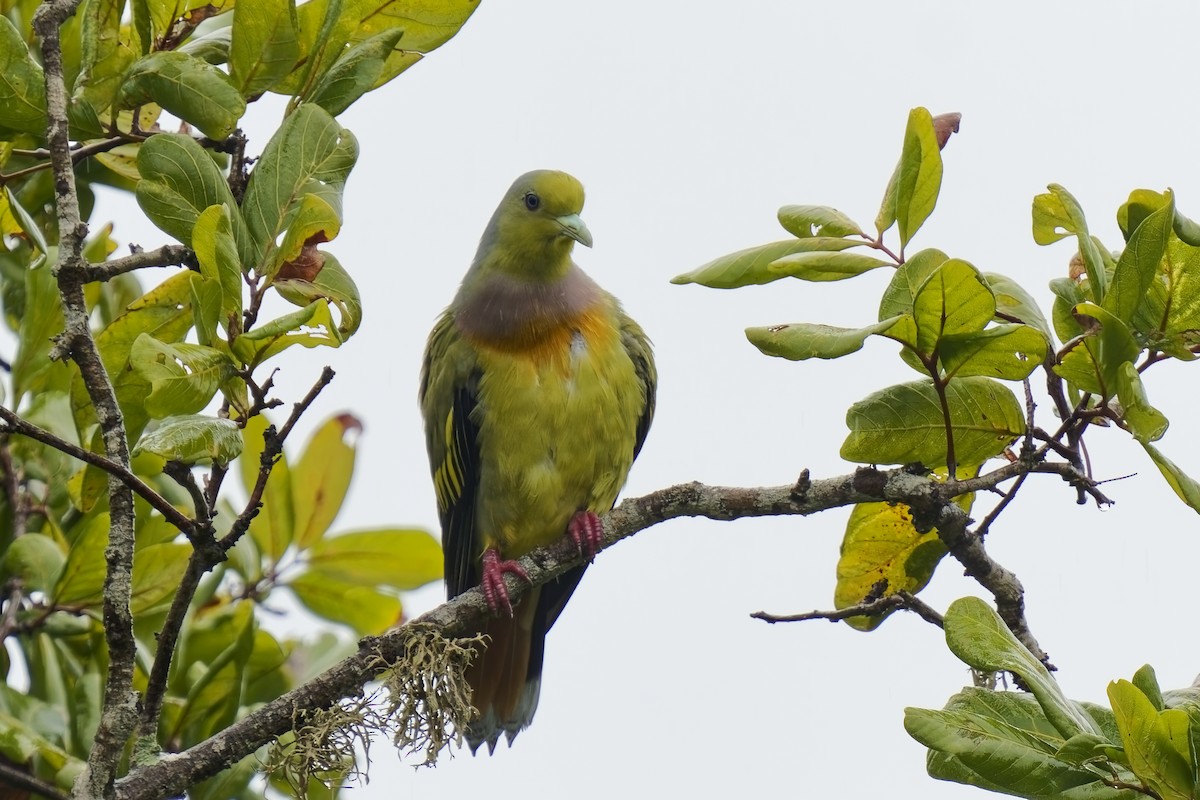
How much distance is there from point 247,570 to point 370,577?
1.23 feet

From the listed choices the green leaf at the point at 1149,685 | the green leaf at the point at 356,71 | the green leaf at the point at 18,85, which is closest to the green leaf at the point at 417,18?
the green leaf at the point at 356,71

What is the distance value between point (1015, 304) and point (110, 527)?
172 centimetres

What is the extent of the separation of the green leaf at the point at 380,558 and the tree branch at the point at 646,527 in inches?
37.1

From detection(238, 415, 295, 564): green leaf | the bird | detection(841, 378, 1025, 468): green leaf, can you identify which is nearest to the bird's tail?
the bird

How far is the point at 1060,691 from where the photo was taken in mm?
2088

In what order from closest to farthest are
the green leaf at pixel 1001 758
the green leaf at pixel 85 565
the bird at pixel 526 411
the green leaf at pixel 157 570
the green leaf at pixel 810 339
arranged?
the green leaf at pixel 1001 758, the green leaf at pixel 810 339, the green leaf at pixel 85 565, the green leaf at pixel 157 570, the bird at pixel 526 411

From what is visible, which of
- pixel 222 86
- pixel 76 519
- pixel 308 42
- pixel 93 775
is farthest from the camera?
pixel 76 519

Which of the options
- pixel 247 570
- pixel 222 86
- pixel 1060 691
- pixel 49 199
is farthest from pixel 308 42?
pixel 1060 691

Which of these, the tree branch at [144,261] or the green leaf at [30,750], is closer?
the tree branch at [144,261]

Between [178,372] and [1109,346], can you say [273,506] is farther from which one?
[1109,346]

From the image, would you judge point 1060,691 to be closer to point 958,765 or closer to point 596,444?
point 958,765

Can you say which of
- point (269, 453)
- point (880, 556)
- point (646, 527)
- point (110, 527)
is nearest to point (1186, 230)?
point (880, 556)

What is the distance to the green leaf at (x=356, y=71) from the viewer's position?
263cm

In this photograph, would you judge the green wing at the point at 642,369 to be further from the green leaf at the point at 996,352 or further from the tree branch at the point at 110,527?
the tree branch at the point at 110,527
